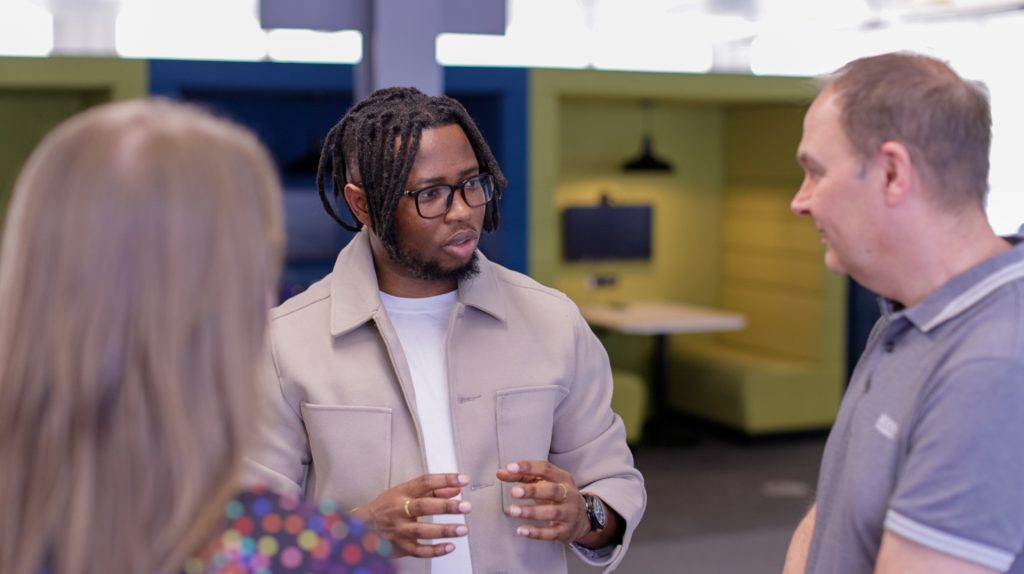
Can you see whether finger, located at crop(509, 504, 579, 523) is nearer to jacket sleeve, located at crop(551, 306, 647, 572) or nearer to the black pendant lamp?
jacket sleeve, located at crop(551, 306, 647, 572)

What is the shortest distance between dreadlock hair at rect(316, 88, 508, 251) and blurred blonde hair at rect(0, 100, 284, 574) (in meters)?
1.20

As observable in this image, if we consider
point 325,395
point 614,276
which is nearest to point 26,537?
point 325,395

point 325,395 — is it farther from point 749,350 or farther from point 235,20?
point 749,350

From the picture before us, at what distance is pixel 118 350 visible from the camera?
986mm

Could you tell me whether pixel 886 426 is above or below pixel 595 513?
above

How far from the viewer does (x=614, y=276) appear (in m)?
9.61

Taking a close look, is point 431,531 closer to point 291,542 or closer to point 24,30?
point 291,542

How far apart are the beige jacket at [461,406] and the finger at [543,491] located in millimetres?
121

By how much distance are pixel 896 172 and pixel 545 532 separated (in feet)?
3.17

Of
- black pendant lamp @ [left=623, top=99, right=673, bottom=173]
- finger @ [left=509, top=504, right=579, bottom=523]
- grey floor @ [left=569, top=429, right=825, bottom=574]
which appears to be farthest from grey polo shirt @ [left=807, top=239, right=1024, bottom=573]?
black pendant lamp @ [left=623, top=99, right=673, bottom=173]

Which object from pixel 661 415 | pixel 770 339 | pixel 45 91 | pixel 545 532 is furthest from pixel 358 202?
pixel 770 339

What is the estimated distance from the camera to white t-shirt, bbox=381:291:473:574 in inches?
84.6

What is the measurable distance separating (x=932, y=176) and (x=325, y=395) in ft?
3.84

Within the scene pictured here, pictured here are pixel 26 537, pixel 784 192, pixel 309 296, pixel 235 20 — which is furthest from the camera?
pixel 784 192
